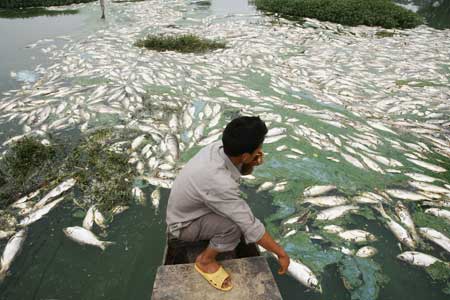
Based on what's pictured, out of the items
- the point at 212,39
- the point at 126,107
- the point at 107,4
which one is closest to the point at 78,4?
the point at 107,4

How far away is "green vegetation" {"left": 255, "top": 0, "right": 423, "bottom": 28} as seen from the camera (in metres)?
11.1

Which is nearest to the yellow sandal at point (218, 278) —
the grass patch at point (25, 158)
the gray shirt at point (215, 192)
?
the gray shirt at point (215, 192)

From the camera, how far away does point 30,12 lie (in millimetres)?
12250

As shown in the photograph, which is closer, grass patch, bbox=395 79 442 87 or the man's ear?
the man's ear

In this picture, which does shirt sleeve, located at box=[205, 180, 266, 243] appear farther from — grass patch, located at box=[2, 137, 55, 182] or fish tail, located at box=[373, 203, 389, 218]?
grass patch, located at box=[2, 137, 55, 182]

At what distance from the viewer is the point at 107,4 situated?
44.8 ft

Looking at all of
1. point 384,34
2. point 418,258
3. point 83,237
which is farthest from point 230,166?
point 384,34

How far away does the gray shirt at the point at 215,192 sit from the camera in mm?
1992

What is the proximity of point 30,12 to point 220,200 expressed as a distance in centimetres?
1367

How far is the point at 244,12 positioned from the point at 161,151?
9745mm

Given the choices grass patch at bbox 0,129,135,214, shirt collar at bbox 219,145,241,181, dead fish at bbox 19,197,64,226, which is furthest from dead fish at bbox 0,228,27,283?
shirt collar at bbox 219,145,241,181

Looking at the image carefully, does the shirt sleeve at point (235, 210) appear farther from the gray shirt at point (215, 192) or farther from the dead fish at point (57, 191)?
the dead fish at point (57, 191)

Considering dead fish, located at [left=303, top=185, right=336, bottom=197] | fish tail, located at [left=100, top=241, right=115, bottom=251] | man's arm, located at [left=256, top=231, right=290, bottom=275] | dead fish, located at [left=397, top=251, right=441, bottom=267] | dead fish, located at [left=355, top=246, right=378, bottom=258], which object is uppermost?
man's arm, located at [left=256, top=231, right=290, bottom=275]

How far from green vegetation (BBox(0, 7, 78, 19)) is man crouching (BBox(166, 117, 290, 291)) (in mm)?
12352
